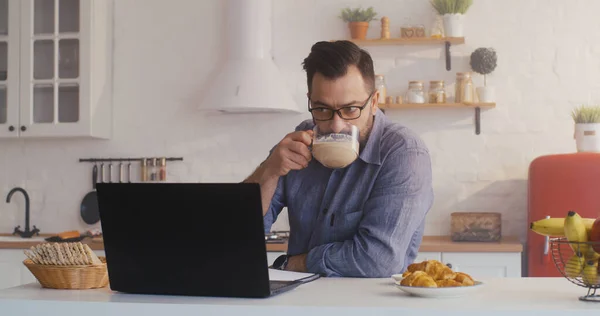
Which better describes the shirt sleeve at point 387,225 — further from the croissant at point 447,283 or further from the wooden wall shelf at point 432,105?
the wooden wall shelf at point 432,105

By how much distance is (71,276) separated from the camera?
2.03 meters

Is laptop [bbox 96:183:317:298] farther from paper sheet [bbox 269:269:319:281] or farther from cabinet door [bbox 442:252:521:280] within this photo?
cabinet door [bbox 442:252:521:280]

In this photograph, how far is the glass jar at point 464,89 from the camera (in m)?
4.46

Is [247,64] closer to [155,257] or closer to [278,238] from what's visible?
[278,238]

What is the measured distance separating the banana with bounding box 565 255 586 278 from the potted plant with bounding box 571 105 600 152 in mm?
2519

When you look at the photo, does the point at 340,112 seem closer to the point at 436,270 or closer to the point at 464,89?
the point at 436,270

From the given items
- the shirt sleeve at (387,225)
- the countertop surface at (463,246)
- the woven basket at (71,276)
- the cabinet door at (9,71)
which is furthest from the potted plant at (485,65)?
the woven basket at (71,276)

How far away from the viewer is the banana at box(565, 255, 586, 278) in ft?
5.78

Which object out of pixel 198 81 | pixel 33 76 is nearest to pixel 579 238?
pixel 198 81

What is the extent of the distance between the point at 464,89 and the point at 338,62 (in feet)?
7.08

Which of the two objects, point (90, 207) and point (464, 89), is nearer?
point (464, 89)

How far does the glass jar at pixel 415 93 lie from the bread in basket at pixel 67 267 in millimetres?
2680

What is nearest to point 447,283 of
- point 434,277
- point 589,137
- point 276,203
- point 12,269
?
point 434,277

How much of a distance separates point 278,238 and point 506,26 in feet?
5.47
